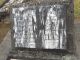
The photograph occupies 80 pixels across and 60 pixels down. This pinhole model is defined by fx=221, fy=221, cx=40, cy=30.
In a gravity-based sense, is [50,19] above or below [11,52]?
above

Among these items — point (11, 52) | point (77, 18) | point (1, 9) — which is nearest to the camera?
point (11, 52)

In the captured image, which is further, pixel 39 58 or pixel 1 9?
pixel 1 9

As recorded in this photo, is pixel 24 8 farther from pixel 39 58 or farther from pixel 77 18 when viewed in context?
pixel 77 18

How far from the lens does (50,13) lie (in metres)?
5.14

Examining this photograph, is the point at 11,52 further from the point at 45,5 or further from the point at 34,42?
the point at 45,5

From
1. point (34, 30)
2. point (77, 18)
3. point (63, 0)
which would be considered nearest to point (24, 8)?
point (34, 30)

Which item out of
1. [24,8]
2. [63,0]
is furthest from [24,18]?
[63,0]

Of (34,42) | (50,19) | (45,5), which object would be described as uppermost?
(45,5)

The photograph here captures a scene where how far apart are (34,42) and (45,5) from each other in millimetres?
918

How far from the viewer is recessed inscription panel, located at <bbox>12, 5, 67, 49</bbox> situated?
5113mm

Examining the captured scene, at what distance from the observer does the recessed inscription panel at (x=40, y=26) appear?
511 centimetres

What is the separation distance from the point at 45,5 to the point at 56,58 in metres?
1.26

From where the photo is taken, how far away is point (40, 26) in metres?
5.24

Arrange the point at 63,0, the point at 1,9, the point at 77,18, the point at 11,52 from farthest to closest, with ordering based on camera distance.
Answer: the point at 77,18 < the point at 1,9 < the point at 11,52 < the point at 63,0
